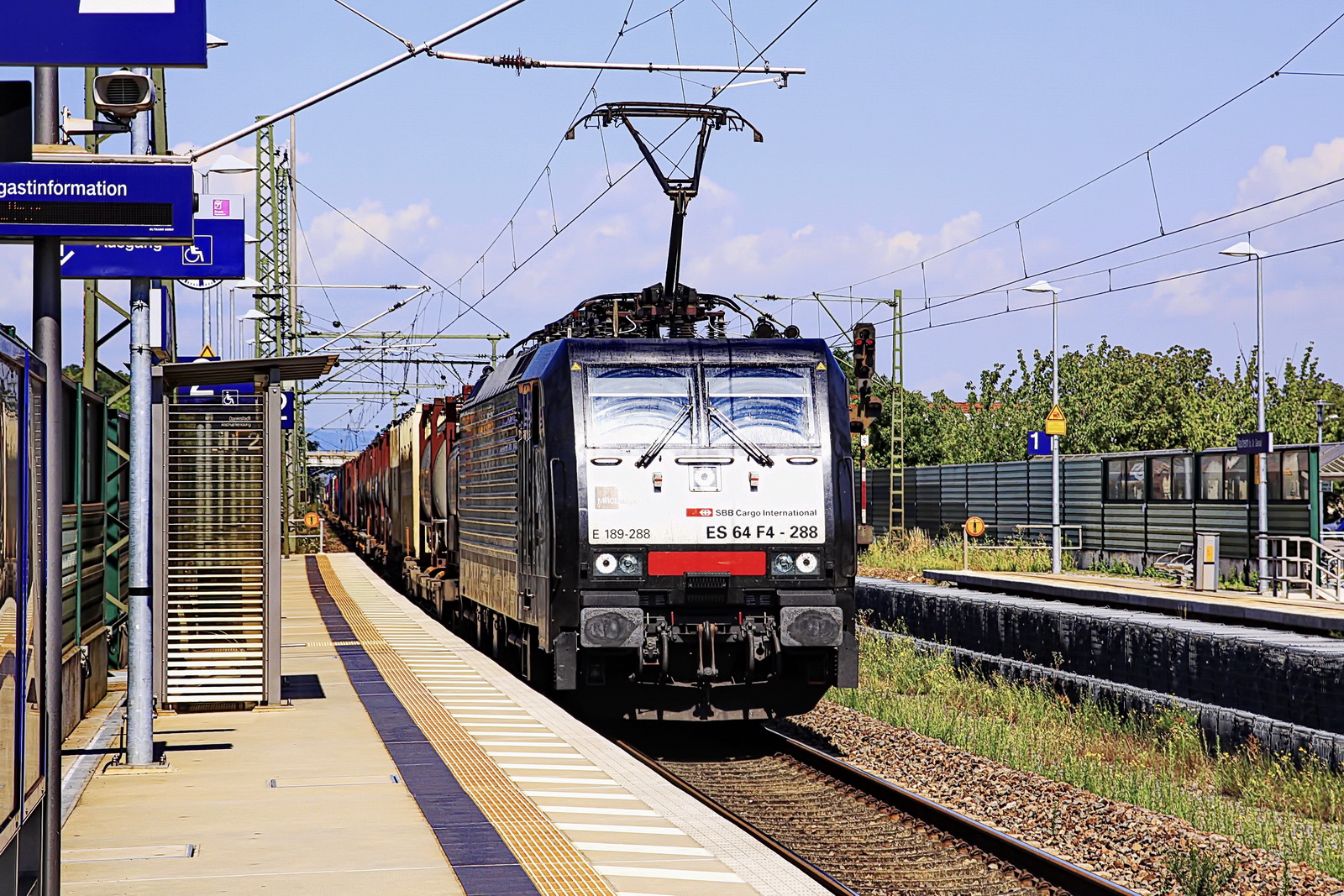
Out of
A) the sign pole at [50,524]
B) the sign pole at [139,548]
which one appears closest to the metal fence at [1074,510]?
the sign pole at [139,548]

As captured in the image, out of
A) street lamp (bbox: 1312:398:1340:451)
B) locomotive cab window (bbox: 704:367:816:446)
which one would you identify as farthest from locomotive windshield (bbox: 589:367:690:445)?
street lamp (bbox: 1312:398:1340:451)

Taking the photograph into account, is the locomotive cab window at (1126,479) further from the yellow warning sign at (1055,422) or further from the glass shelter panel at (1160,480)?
the yellow warning sign at (1055,422)

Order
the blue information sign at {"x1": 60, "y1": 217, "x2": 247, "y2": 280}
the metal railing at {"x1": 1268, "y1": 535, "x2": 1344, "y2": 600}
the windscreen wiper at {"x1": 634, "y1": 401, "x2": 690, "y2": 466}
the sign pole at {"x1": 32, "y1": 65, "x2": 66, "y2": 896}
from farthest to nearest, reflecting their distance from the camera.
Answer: the metal railing at {"x1": 1268, "y1": 535, "x2": 1344, "y2": 600} → the windscreen wiper at {"x1": 634, "y1": 401, "x2": 690, "y2": 466} → the blue information sign at {"x1": 60, "y1": 217, "x2": 247, "y2": 280} → the sign pole at {"x1": 32, "y1": 65, "x2": 66, "y2": 896}

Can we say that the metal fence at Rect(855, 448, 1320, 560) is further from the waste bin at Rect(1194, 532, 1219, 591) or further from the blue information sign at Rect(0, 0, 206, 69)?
the blue information sign at Rect(0, 0, 206, 69)

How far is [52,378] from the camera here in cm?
573

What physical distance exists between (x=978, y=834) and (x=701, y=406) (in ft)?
15.3

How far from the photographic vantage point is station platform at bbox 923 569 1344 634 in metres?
17.6

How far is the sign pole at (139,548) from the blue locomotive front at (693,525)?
126 inches

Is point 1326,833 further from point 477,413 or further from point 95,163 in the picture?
point 477,413

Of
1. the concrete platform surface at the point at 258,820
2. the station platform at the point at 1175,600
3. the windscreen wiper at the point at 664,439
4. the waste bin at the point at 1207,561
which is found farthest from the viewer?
the waste bin at the point at 1207,561

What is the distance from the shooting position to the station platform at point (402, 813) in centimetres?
748

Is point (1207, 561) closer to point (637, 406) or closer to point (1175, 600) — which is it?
point (1175, 600)

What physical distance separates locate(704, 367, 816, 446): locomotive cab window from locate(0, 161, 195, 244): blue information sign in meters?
6.93

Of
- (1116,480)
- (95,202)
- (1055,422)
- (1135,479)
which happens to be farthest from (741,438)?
(1116,480)
